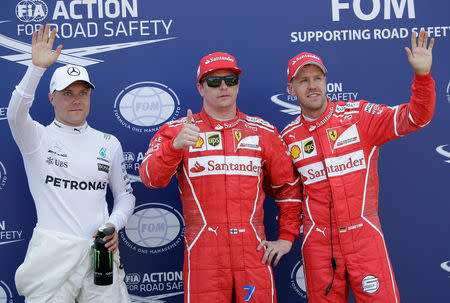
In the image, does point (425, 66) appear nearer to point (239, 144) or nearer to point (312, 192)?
point (312, 192)

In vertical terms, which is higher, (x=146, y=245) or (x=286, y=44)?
(x=286, y=44)

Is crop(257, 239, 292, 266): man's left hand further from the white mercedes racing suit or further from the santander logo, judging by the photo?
the white mercedes racing suit

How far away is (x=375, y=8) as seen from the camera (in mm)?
3166

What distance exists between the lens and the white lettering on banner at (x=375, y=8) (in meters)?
3.16

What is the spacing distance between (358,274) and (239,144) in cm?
100

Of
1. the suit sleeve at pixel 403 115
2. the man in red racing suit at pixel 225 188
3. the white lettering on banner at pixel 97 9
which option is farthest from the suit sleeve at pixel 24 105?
the suit sleeve at pixel 403 115

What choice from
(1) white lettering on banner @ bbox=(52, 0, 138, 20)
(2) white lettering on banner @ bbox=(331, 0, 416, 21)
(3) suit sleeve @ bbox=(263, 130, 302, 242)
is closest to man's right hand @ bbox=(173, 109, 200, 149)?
(3) suit sleeve @ bbox=(263, 130, 302, 242)

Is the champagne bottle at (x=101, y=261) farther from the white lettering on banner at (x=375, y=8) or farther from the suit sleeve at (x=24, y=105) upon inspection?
the white lettering on banner at (x=375, y=8)

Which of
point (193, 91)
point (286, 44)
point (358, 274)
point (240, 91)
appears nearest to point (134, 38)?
point (193, 91)

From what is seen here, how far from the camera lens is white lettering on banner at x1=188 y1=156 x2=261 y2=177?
2.40 m

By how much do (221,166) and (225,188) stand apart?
0.13 m

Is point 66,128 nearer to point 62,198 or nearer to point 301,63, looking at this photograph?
point 62,198

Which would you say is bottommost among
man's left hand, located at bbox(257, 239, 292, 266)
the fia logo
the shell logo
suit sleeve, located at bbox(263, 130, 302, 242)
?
man's left hand, located at bbox(257, 239, 292, 266)

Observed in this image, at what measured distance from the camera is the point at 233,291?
2.38 m
